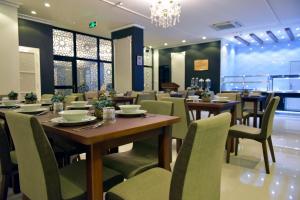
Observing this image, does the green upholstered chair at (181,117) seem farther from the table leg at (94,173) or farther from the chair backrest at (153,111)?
the table leg at (94,173)

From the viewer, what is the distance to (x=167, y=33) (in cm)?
874

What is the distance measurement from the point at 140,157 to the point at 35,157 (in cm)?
87

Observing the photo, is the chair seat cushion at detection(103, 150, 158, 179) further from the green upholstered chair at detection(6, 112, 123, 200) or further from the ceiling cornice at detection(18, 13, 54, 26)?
the ceiling cornice at detection(18, 13, 54, 26)

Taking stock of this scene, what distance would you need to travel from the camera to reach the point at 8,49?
537 centimetres

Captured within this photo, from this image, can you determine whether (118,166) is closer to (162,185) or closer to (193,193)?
(162,185)

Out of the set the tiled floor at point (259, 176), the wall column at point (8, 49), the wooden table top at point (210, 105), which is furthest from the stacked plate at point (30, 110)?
the wall column at point (8, 49)

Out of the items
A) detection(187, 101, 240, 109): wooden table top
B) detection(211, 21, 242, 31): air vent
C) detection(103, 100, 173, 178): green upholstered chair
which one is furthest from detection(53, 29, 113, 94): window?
detection(103, 100, 173, 178): green upholstered chair

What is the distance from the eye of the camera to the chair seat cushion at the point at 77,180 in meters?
1.17

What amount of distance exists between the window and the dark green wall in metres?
4.00

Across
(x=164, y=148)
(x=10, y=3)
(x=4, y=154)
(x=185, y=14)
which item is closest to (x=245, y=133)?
(x=164, y=148)

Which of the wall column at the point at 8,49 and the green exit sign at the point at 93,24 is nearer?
the wall column at the point at 8,49

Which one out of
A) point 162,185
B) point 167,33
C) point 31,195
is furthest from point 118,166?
point 167,33

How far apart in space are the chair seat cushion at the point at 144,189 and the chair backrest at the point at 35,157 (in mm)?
315

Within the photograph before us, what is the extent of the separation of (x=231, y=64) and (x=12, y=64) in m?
9.85
